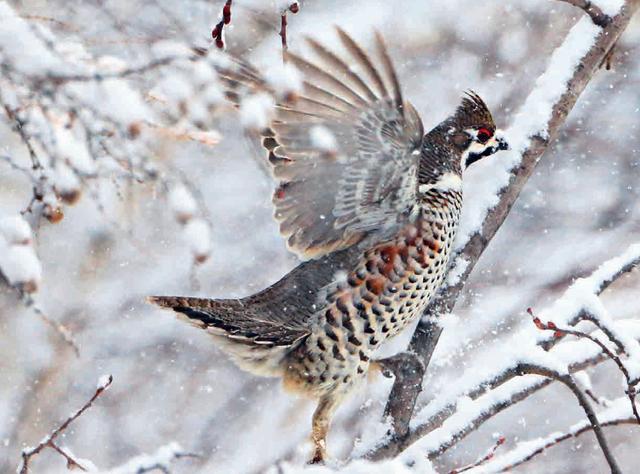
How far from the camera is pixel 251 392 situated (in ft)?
26.7

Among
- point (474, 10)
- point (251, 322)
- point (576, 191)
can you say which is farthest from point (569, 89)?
point (474, 10)

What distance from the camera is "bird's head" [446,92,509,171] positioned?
4.53 m

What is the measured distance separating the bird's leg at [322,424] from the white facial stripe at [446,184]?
98cm

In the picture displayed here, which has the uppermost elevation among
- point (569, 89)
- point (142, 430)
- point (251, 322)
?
point (569, 89)

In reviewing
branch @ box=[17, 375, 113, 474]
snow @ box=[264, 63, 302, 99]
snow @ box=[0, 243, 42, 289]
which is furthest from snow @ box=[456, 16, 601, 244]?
snow @ box=[0, 243, 42, 289]

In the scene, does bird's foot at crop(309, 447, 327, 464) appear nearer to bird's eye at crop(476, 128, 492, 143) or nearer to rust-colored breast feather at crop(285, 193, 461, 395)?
rust-colored breast feather at crop(285, 193, 461, 395)

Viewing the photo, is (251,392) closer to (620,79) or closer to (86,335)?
(86,335)

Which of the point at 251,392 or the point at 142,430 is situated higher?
the point at 251,392

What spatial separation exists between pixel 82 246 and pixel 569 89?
448 cm

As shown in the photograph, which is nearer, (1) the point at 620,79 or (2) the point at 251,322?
(2) the point at 251,322

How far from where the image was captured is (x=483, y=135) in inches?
178

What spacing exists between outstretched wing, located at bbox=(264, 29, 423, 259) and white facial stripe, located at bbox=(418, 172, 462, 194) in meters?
0.26

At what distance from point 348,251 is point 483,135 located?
83 centimetres

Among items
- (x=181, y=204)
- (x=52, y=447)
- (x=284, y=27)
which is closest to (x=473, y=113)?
(x=284, y=27)
